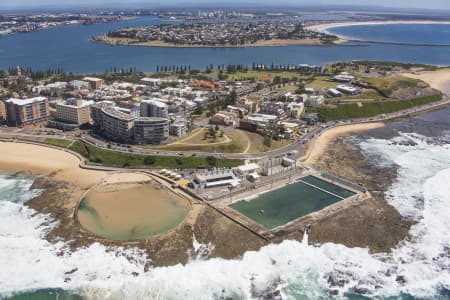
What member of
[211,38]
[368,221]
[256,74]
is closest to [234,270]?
[368,221]

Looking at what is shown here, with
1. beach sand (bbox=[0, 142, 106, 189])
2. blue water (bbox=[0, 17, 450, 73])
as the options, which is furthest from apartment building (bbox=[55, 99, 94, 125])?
blue water (bbox=[0, 17, 450, 73])

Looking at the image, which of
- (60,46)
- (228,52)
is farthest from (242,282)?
(60,46)

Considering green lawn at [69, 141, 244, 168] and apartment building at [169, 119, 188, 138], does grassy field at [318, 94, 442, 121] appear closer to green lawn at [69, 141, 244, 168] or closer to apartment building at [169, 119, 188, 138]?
apartment building at [169, 119, 188, 138]

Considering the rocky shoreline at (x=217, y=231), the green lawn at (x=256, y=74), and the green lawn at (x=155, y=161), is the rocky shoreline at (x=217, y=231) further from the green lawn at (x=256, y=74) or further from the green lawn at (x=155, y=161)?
the green lawn at (x=256, y=74)

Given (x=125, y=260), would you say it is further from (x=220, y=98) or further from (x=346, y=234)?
(x=220, y=98)

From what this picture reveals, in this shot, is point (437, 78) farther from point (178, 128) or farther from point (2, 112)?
point (2, 112)
